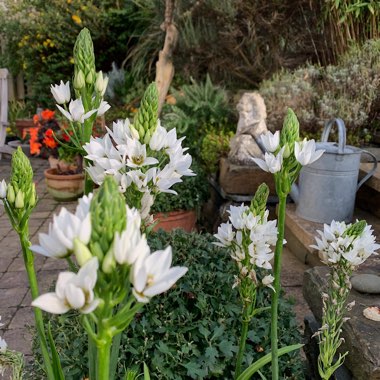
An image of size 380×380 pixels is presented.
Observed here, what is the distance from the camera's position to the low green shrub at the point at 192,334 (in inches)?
59.1

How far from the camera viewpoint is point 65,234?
1.94 ft

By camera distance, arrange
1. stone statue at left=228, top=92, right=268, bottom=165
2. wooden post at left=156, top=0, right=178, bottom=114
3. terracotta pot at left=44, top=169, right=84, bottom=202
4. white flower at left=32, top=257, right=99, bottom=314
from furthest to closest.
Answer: wooden post at left=156, top=0, right=178, bottom=114
terracotta pot at left=44, top=169, right=84, bottom=202
stone statue at left=228, top=92, right=268, bottom=165
white flower at left=32, top=257, right=99, bottom=314

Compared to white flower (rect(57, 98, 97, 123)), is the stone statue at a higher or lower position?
lower

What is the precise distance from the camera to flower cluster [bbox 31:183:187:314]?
57 centimetres

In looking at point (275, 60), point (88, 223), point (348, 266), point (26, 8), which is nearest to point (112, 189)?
point (88, 223)

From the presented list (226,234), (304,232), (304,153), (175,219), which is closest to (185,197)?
(175,219)

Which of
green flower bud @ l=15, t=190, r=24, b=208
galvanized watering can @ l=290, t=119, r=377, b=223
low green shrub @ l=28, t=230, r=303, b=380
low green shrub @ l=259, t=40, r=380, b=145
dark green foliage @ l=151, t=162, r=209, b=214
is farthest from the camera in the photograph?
low green shrub @ l=259, t=40, r=380, b=145

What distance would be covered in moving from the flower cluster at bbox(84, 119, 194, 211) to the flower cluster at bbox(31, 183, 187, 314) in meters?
0.31

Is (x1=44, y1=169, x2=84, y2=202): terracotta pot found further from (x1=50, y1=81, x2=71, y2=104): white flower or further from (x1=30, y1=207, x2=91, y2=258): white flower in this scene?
(x1=30, y1=207, x2=91, y2=258): white flower

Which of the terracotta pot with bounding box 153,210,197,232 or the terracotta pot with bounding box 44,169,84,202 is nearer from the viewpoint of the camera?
the terracotta pot with bounding box 153,210,197,232

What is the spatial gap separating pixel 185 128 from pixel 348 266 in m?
3.57

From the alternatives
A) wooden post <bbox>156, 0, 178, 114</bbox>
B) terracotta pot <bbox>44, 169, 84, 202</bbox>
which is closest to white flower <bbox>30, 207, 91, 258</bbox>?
terracotta pot <bbox>44, 169, 84, 202</bbox>

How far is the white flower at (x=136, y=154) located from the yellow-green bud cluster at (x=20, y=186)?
0.18 metres

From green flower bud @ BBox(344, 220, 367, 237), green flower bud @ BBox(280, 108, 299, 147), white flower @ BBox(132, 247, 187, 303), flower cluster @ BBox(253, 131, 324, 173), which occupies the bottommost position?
green flower bud @ BBox(344, 220, 367, 237)
